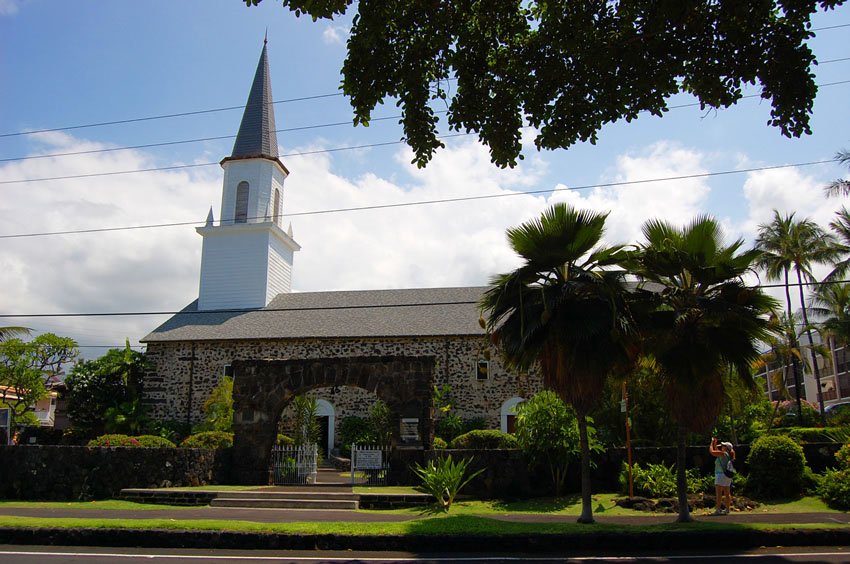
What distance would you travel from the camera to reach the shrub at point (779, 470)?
14.8m

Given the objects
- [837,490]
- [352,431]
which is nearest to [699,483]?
[837,490]

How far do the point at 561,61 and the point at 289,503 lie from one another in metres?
10.9

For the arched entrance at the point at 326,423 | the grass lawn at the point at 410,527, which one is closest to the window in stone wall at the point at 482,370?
the arched entrance at the point at 326,423

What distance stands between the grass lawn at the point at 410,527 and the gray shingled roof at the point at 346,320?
768 inches

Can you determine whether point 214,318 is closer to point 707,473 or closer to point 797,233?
point 707,473

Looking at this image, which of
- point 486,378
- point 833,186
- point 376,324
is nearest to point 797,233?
point 833,186

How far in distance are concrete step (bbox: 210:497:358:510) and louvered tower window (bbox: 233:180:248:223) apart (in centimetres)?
2496

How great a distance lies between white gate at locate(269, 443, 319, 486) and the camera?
1834cm

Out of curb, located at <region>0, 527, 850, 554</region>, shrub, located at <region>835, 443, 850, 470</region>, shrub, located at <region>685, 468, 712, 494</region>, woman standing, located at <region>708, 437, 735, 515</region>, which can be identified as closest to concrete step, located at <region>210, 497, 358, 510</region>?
curb, located at <region>0, 527, 850, 554</region>

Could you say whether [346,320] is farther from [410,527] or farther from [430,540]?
[430,540]

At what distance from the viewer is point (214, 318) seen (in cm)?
3522

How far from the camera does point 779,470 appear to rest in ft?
48.9

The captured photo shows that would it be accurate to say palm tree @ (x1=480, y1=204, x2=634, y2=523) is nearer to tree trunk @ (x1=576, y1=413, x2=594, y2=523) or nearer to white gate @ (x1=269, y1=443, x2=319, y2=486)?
tree trunk @ (x1=576, y1=413, x2=594, y2=523)

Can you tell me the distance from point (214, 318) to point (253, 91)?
46.1 ft
